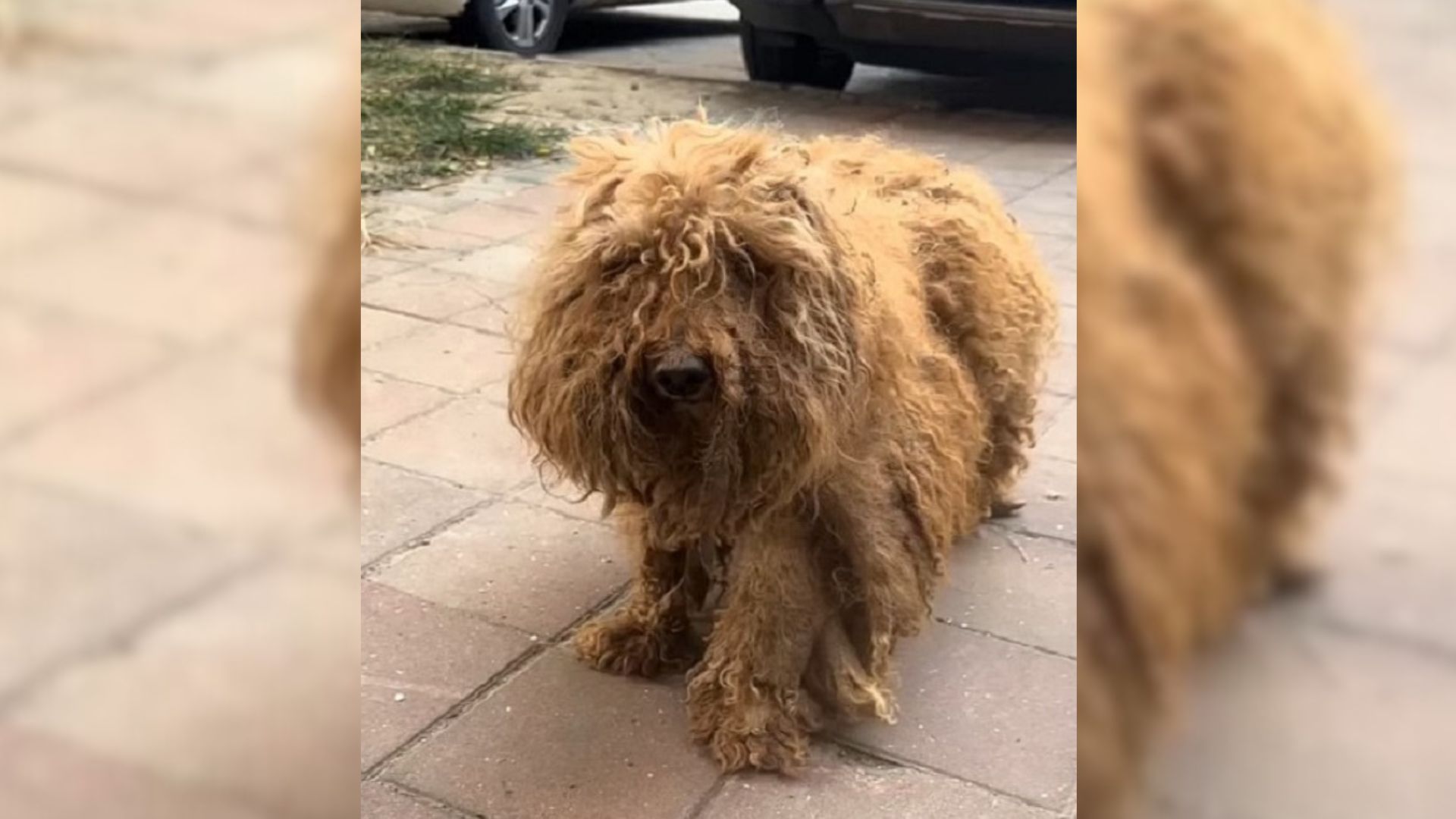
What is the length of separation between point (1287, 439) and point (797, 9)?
5.18m

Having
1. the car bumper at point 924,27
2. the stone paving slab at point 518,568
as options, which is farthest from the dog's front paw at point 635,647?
the car bumper at point 924,27

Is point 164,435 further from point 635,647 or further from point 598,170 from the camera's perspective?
point 635,647

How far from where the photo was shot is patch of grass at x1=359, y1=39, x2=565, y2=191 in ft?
Result: 14.5

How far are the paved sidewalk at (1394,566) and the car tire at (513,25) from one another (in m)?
5.68

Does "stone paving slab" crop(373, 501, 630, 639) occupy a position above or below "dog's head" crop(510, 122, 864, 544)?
below

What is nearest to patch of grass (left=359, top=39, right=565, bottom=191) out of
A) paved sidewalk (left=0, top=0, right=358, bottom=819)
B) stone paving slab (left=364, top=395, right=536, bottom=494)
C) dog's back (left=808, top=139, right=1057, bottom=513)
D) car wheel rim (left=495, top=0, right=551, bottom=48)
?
car wheel rim (left=495, top=0, right=551, bottom=48)

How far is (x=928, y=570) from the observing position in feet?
6.14

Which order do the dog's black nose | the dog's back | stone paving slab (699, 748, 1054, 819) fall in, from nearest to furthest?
1. the dog's black nose
2. stone paving slab (699, 748, 1054, 819)
3. the dog's back

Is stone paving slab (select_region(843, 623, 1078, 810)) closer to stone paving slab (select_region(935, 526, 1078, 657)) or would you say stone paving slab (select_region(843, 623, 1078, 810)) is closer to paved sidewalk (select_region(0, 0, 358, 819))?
stone paving slab (select_region(935, 526, 1078, 657))

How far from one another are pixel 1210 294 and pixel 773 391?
115 cm

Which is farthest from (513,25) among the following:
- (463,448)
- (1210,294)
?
(1210,294)

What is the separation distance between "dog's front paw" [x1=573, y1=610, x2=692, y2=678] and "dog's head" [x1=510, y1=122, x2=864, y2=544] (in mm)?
429

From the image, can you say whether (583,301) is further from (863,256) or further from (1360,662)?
(1360,662)

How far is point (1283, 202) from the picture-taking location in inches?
15.5
